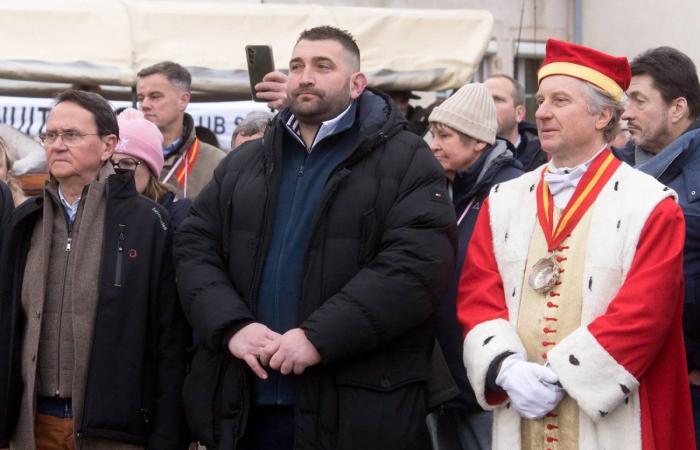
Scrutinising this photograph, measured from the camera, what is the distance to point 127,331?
4473 mm

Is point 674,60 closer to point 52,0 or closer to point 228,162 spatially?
point 228,162

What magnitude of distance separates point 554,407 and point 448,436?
4.80ft

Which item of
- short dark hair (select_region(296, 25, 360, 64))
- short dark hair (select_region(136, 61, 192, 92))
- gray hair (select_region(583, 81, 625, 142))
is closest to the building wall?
short dark hair (select_region(136, 61, 192, 92))

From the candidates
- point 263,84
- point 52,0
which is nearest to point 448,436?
point 263,84

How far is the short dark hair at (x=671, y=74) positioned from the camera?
4.96 metres

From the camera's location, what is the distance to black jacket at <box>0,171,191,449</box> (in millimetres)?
4418

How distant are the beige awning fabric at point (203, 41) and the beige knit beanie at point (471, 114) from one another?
9.83 ft

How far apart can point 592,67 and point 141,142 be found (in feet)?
7.05

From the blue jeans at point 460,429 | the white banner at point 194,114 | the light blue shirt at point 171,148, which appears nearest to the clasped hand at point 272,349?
the blue jeans at point 460,429

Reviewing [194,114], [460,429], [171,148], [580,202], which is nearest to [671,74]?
[580,202]

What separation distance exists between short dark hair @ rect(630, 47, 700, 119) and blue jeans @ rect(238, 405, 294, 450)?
2.11 metres

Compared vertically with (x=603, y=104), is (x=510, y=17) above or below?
above

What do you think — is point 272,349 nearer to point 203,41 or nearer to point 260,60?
point 260,60

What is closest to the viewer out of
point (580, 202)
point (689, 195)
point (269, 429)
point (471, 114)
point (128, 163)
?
point (580, 202)
